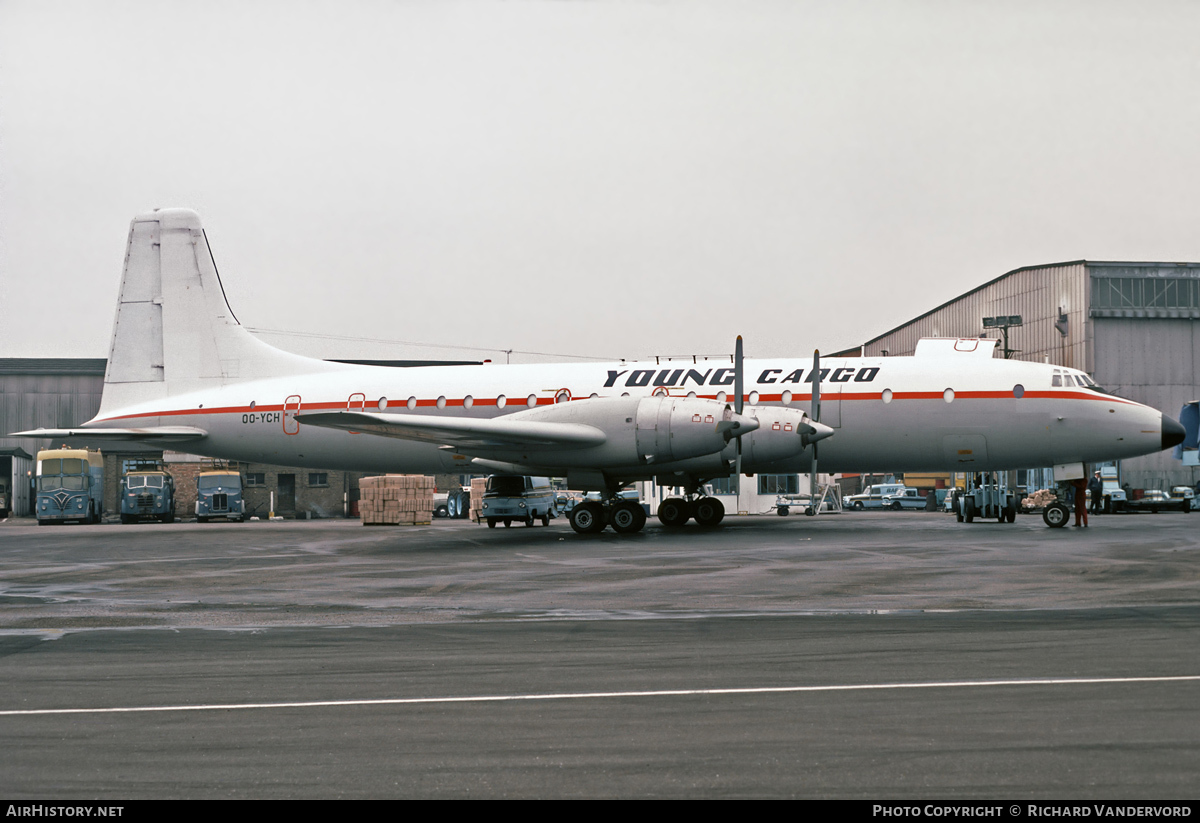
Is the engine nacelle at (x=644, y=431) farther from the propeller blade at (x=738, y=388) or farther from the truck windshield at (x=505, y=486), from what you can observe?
the truck windshield at (x=505, y=486)

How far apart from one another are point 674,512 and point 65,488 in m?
35.1

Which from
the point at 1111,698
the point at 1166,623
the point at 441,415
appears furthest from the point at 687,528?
the point at 1111,698

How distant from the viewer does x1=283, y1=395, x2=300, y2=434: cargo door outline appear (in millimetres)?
33500

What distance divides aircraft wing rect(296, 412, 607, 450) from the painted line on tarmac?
18818mm

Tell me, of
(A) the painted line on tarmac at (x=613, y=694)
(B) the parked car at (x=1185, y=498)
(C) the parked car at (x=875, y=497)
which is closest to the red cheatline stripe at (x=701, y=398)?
(A) the painted line on tarmac at (x=613, y=694)

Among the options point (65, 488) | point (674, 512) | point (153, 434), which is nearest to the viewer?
point (674, 512)

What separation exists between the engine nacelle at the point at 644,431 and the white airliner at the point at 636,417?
42 mm

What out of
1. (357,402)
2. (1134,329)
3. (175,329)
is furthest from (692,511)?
(1134,329)

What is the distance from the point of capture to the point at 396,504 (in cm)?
4253

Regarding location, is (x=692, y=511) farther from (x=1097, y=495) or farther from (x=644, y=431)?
(x=1097, y=495)

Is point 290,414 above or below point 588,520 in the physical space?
above

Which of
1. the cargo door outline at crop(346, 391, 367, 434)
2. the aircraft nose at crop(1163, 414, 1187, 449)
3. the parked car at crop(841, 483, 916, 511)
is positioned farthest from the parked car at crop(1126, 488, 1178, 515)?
the cargo door outline at crop(346, 391, 367, 434)

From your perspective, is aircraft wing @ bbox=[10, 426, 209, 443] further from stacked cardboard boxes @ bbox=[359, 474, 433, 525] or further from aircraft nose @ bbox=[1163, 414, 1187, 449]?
aircraft nose @ bbox=[1163, 414, 1187, 449]
